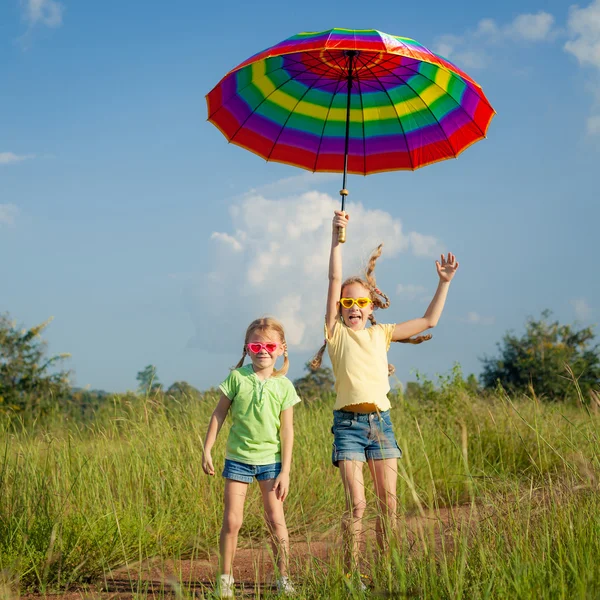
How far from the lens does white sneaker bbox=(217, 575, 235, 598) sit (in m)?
3.58

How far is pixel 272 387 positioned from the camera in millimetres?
4352

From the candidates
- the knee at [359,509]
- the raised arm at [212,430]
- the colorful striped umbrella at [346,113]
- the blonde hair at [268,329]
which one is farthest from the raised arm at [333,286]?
the colorful striped umbrella at [346,113]

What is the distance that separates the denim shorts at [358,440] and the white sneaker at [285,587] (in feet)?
2.52

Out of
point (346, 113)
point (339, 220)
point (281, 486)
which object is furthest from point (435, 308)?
point (346, 113)

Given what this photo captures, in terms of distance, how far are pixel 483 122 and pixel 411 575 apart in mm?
4113

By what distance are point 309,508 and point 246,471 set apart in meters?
2.30

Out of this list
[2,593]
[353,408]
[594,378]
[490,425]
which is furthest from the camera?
[594,378]

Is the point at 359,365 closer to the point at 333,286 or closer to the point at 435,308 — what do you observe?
the point at 333,286

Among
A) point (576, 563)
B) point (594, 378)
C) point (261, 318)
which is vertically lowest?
point (576, 563)

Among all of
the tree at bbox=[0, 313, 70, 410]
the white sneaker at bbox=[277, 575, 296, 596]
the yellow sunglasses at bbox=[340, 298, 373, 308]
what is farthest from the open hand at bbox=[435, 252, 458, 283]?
the tree at bbox=[0, 313, 70, 410]

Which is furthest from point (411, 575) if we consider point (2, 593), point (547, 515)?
point (2, 593)

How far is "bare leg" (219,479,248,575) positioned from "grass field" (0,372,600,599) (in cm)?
22

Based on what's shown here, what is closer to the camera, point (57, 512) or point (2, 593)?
point (2, 593)

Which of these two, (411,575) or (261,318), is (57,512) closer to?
(261,318)
